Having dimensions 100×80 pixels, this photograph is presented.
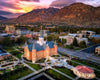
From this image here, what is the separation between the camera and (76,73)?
88.3 ft

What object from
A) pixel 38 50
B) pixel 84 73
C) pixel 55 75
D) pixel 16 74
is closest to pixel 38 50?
pixel 38 50

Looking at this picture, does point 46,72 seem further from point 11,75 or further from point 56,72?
point 11,75

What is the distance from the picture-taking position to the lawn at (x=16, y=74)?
24.6 metres

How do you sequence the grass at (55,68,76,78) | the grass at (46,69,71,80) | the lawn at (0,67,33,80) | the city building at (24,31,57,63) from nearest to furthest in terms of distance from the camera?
the lawn at (0,67,33,80) < the grass at (46,69,71,80) < the grass at (55,68,76,78) < the city building at (24,31,57,63)

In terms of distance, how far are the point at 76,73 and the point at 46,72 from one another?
30.2 feet

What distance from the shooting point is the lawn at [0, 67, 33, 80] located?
24584mm

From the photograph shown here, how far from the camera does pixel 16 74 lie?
26438mm

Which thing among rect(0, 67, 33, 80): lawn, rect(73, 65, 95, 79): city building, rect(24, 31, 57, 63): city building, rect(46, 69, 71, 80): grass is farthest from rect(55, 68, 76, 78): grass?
rect(24, 31, 57, 63): city building

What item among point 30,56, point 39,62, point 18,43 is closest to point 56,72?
Answer: point 39,62

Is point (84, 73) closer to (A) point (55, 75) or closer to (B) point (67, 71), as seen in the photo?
(B) point (67, 71)

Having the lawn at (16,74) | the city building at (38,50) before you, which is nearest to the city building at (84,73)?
the lawn at (16,74)

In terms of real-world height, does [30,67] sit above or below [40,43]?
below

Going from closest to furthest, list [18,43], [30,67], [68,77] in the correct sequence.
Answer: [68,77]
[30,67]
[18,43]

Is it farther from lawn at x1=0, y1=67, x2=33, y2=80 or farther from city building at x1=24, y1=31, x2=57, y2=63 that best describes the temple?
lawn at x1=0, y1=67, x2=33, y2=80
